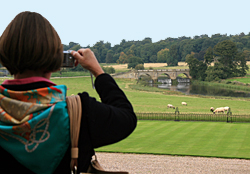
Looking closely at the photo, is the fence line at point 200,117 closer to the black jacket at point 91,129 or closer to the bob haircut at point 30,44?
the black jacket at point 91,129

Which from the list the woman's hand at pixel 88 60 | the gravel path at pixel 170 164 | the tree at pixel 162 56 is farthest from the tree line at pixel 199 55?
the woman's hand at pixel 88 60

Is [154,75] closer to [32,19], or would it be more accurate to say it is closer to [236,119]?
[236,119]

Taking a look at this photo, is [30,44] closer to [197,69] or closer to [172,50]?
[197,69]

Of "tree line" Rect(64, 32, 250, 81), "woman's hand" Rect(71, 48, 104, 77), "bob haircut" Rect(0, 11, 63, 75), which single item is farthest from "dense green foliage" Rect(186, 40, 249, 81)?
"bob haircut" Rect(0, 11, 63, 75)

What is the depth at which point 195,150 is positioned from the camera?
54.3 ft

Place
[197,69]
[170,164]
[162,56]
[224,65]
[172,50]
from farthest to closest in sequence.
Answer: [162,56]
[172,50]
[197,69]
[224,65]
[170,164]

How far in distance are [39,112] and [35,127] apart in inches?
3.4

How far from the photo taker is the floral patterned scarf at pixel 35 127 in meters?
1.89

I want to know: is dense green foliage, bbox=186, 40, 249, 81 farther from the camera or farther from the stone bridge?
the camera

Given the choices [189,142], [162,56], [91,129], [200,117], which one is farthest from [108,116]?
[162,56]

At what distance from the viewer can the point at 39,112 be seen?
6.28ft

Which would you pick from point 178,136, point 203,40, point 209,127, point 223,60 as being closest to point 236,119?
point 209,127

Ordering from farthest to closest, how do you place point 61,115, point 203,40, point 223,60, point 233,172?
point 203,40 → point 223,60 → point 233,172 → point 61,115

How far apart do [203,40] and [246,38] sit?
21.3 metres
